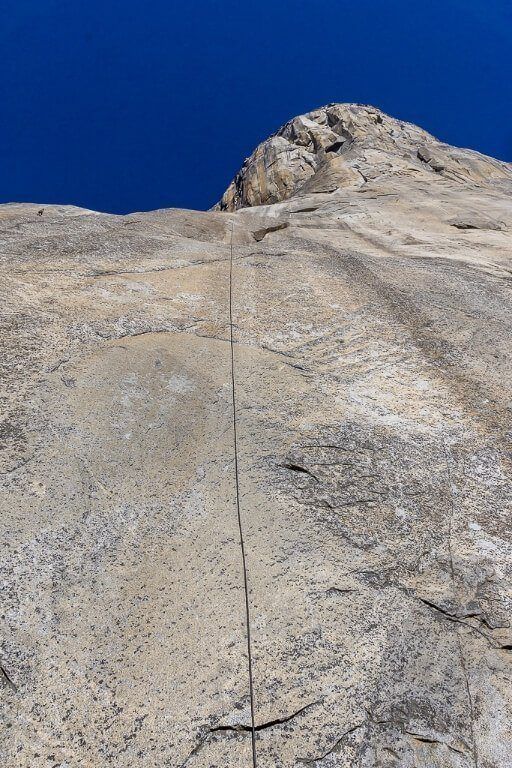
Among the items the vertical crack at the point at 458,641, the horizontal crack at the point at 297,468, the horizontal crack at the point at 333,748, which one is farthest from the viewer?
the horizontal crack at the point at 297,468

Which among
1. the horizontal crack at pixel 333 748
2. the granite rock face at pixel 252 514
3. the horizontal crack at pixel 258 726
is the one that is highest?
the granite rock face at pixel 252 514

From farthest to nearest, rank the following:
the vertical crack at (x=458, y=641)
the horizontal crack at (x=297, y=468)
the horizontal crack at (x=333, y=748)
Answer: the horizontal crack at (x=297, y=468)
the vertical crack at (x=458, y=641)
the horizontal crack at (x=333, y=748)

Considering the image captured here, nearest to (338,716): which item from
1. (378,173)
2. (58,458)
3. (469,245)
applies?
(58,458)

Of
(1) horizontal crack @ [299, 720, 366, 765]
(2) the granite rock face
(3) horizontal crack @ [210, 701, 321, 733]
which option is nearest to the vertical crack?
(2) the granite rock face

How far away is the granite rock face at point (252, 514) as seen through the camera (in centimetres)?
377

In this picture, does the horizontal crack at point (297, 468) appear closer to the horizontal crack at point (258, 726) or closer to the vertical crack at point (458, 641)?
the vertical crack at point (458, 641)

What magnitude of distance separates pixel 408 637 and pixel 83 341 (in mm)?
4919

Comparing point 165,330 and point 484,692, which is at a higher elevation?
point 165,330

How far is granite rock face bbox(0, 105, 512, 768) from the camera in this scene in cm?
377

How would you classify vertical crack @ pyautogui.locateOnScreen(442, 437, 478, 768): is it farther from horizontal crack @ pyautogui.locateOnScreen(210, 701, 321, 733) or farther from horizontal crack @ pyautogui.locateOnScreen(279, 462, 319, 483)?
horizontal crack @ pyautogui.locateOnScreen(279, 462, 319, 483)

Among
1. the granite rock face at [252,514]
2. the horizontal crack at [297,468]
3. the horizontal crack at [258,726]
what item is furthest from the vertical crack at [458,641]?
the horizontal crack at [297,468]

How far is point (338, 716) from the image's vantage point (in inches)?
150

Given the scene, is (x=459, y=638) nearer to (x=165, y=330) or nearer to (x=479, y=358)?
(x=479, y=358)

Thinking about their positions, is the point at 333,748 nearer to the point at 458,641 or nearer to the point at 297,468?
the point at 458,641
